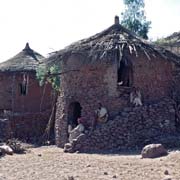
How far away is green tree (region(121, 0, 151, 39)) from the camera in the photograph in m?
30.0

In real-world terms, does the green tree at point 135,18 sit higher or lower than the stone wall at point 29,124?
higher

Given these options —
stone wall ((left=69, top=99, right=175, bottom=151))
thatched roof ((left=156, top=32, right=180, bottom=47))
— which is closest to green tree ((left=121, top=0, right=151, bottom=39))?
thatched roof ((left=156, top=32, right=180, bottom=47))

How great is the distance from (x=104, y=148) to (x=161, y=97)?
3.26 metres

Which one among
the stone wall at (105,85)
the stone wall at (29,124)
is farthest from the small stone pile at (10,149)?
the stone wall at (29,124)

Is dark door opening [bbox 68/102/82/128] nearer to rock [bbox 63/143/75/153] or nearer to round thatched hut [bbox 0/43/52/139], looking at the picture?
rock [bbox 63/143/75/153]

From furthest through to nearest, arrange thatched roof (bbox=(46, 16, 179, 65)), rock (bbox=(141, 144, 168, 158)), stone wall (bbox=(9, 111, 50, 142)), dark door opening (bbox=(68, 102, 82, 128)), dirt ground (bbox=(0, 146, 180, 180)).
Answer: stone wall (bbox=(9, 111, 50, 142)) < dark door opening (bbox=(68, 102, 82, 128)) < thatched roof (bbox=(46, 16, 179, 65)) < rock (bbox=(141, 144, 168, 158)) < dirt ground (bbox=(0, 146, 180, 180))

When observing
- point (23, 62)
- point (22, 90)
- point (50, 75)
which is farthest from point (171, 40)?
point (22, 90)

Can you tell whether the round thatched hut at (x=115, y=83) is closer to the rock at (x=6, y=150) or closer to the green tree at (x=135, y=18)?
the rock at (x=6, y=150)

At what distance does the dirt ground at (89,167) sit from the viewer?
1019 cm

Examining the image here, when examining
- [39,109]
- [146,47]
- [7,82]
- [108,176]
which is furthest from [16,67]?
[108,176]

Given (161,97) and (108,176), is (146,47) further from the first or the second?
(108,176)

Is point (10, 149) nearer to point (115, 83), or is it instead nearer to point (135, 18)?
point (115, 83)

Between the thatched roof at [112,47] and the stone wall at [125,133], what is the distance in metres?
2.12

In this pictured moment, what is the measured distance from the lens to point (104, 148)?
50.0 feet
